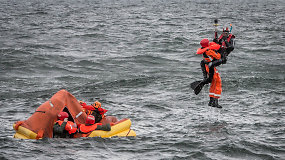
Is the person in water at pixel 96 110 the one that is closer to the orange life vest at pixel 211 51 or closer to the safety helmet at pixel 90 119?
the safety helmet at pixel 90 119

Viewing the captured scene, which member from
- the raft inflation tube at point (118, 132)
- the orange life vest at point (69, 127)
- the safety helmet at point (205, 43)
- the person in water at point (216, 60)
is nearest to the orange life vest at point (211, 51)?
the person in water at point (216, 60)

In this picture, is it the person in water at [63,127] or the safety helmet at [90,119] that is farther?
the safety helmet at [90,119]

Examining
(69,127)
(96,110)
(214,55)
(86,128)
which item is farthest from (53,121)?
(214,55)

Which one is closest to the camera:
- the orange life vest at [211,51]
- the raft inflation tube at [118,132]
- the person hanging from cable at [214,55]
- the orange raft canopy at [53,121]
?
the orange raft canopy at [53,121]

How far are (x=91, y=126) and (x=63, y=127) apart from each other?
968 mm

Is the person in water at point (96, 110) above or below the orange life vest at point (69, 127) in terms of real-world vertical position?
above

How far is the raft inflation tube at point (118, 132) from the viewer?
538 inches

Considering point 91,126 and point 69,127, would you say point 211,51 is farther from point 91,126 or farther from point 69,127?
point 69,127

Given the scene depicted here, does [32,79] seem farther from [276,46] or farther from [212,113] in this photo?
[276,46]

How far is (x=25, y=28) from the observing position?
46.4 metres

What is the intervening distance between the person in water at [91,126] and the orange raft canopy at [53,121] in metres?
0.12

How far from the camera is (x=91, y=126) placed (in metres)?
13.8

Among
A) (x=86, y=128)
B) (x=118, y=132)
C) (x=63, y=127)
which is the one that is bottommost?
(x=118, y=132)

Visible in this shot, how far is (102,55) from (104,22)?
2144cm
